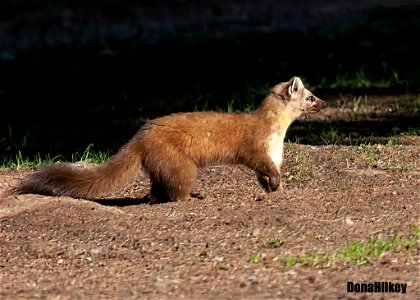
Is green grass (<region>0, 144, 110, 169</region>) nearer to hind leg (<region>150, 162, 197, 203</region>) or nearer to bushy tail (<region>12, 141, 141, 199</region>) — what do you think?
bushy tail (<region>12, 141, 141, 199</region>)

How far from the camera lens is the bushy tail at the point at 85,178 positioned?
8.27m

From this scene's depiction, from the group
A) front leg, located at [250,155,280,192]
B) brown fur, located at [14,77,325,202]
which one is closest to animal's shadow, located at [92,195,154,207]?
brown fur, located at [14,77,325,202]

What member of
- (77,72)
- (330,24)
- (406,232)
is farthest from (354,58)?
(406,232)

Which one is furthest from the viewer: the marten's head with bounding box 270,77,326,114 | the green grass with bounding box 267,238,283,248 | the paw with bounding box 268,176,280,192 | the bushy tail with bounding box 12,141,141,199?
the marten's head with bounding box 270,77,326,114

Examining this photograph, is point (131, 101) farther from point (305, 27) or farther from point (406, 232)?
point (406, 232)

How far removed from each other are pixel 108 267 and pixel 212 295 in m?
0.96

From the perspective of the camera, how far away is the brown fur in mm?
8312

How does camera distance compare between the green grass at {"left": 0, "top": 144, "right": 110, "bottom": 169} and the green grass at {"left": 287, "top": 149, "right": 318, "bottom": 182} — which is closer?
the green grass at {"left": 287, "top": 149, "right": 318, "bottom": 182}

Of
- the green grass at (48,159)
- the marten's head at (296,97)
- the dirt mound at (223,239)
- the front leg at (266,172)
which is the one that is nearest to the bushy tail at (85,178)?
the dirt mound at (223,239)

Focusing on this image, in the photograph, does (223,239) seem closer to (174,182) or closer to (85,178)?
(174,182)

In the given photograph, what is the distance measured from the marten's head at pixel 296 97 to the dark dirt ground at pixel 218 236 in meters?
0.51

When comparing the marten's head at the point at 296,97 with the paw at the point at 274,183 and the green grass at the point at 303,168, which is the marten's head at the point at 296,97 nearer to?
the green grass at the point at 303,168

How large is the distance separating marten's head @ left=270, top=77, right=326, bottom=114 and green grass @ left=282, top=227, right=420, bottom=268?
262 cm

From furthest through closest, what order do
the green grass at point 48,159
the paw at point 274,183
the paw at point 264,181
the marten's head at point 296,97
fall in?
the green grass at point 48,159 < the marten's head at point 296,97 < the paw at point 264,181 < the paw at point 274,183
